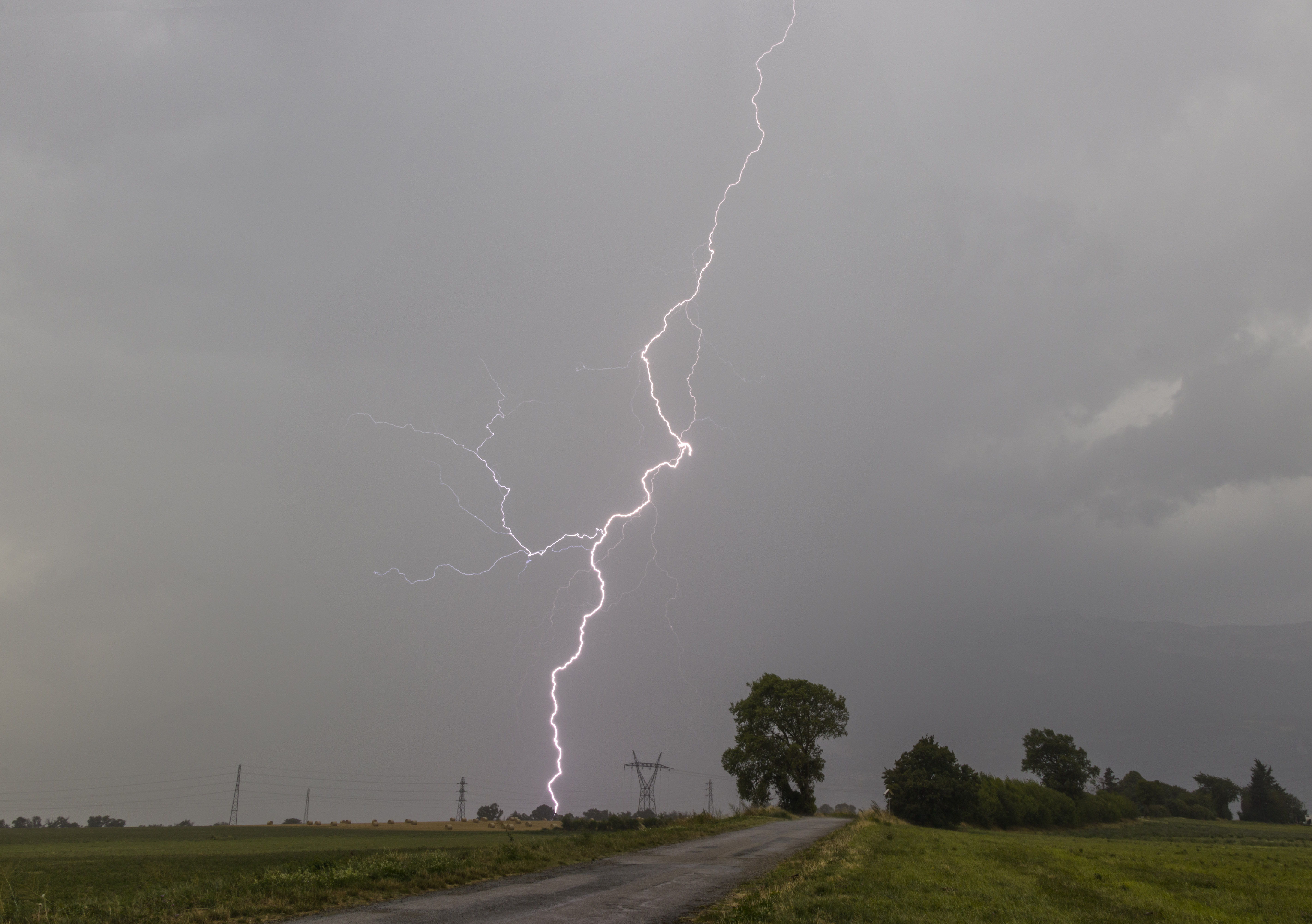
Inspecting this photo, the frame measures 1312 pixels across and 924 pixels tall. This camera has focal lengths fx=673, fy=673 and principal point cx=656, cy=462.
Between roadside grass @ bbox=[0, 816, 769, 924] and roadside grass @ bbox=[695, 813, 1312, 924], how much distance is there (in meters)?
5.69

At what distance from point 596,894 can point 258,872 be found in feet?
27.9

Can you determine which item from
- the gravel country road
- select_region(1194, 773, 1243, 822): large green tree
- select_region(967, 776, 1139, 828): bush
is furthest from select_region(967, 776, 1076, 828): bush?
select_region(1194, 773, 1243, 822): large green tree

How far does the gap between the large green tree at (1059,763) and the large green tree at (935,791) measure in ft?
100

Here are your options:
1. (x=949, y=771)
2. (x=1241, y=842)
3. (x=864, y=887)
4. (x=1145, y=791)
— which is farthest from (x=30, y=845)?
(x=1145, y=791)

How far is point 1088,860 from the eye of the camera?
2255 centimetres

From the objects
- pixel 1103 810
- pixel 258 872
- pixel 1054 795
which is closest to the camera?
pixel 258 872

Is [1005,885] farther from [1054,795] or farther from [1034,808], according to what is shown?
[1054,795]

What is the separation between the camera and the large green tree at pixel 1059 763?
253 ft

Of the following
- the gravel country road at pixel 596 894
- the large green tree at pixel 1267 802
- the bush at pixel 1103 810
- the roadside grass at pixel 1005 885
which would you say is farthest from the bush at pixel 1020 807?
the large green tree at pixel 1267 802

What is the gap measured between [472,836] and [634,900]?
113 ft

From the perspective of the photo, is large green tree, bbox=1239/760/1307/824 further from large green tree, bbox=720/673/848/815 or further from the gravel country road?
the gravel country road

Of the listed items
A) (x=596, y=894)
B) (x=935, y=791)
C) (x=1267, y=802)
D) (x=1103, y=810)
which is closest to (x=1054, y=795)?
(x=1103, y=810)

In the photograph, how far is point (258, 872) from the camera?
14.9 m

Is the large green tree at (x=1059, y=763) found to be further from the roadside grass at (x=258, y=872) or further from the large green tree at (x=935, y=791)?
the roadside grass at (x=258, y=872)
